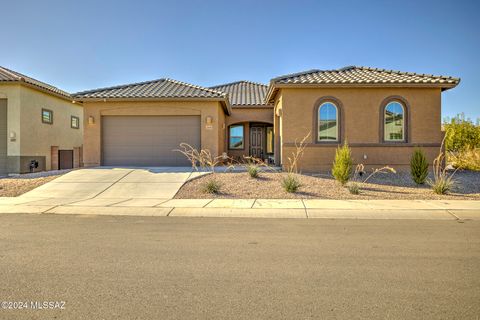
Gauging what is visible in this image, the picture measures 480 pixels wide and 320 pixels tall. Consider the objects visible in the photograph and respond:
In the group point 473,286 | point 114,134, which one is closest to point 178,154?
point 114,134

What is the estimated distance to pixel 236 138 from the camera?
2288cm

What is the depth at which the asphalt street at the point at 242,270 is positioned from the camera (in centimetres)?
348

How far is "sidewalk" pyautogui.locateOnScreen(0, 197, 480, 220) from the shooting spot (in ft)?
27.8

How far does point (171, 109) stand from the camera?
17281 millimetres

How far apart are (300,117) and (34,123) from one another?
1468 centimetres

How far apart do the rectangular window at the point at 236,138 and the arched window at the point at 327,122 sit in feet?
27.3

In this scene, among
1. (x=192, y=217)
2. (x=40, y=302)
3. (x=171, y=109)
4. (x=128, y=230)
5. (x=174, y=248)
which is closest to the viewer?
(x=40, y=302)

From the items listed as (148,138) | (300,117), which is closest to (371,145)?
(300,117)

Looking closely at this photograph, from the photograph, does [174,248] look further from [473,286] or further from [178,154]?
[178,154]

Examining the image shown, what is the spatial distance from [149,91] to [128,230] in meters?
12.4

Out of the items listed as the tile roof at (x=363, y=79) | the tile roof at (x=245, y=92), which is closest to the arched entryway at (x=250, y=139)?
the tile roof at (x=245, y=92)

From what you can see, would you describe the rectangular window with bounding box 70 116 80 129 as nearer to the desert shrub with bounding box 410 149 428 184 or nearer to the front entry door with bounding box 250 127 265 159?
the front entry door with bounding box 250 127 265 159

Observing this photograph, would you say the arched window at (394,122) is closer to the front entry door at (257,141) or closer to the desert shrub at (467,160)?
the desert shrub at (467,160)

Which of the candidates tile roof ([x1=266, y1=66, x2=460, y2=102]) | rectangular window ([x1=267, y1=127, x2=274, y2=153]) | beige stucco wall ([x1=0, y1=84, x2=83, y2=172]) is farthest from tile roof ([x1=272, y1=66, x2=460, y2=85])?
beige stucco wall ([x1=0, y1=84, x2=83, y2=172])
